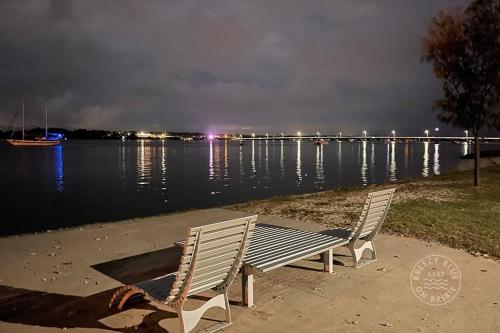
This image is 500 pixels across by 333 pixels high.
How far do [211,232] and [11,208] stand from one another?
1129 inches

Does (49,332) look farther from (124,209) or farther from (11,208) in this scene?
(11,208)

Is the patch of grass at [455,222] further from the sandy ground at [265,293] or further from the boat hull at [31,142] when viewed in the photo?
the boat hull at [31,142]

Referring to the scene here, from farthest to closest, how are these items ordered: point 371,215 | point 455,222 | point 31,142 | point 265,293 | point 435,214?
point 31,142
point 435,214
point 455,222
point 371,215
point 265,293

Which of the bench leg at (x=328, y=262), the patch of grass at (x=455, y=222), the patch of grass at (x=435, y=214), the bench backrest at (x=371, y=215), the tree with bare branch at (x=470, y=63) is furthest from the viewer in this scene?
the tree with bare branch at (x=470, y=63)

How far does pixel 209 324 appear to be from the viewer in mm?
4555

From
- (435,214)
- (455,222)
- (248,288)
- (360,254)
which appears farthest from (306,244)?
(435,214)

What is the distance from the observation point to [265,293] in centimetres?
542

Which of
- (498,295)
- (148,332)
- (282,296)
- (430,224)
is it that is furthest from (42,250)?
(430,224)

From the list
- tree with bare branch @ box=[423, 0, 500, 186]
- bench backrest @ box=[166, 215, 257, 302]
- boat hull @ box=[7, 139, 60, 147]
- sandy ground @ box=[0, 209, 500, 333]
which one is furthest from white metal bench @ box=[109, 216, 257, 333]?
boat hull @ box=[7, 139, 60, 147]

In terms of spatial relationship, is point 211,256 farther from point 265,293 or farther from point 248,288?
point 265,293

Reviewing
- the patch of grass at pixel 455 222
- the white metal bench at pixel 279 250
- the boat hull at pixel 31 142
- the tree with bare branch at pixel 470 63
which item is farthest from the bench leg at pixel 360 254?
the boat hull at pixel 31 142

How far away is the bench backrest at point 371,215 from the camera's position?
6367 mm

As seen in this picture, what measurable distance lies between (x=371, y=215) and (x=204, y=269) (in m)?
3.27

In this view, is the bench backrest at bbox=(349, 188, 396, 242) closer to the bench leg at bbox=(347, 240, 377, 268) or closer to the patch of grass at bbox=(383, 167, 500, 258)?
the bench leg at bbox=(347, 240, 377, 268)
